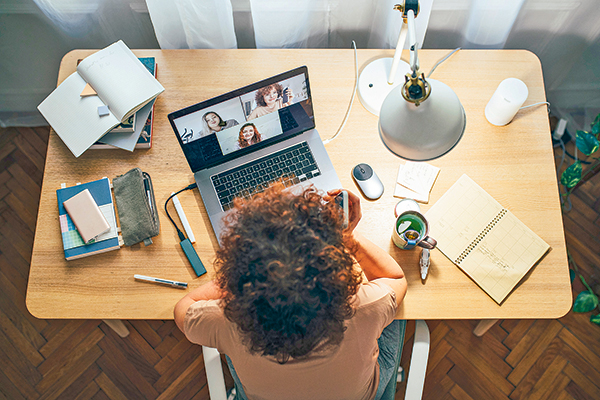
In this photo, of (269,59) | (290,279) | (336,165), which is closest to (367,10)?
(269,59)

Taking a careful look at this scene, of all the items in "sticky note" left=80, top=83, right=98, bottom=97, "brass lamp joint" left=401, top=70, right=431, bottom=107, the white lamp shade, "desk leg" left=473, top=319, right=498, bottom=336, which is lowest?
"desk leg" left=473, top=319, right=498, bottom=336

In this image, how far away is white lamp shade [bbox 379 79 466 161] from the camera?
0.78 meters

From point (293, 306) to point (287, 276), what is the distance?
7 cm

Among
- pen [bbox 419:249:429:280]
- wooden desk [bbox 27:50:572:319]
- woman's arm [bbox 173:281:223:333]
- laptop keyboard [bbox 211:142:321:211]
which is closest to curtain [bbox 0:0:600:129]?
wooden desk [bbox 27:50:572:319]

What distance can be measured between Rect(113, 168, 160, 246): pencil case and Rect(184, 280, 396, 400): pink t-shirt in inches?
10.8

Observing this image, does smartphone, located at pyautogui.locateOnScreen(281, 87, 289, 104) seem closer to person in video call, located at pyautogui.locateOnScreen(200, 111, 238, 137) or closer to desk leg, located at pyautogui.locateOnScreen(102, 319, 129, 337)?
person in video call, located at pyautogui.locateOnScreen(200, 111, 238, 137)

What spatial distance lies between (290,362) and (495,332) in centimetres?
126

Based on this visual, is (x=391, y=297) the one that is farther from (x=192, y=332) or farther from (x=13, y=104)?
(x=13, y=104)

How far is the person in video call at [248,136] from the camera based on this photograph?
3.67 feet

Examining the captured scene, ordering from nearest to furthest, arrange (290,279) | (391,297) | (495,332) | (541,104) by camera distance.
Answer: (290,279) < (391,297) < (541,104) < (495,332)

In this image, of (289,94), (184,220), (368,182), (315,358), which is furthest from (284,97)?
(315,358)

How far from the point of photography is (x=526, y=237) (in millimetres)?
1134

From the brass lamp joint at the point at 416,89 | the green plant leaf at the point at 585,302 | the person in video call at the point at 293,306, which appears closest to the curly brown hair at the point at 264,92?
the person in video call at the point at 293,306

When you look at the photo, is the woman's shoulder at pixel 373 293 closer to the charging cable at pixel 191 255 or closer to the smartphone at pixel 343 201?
the smartphone at pixel 343 201
